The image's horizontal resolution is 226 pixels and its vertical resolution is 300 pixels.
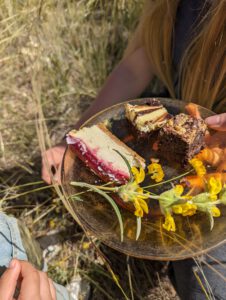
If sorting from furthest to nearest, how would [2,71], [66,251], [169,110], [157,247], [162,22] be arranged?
1. [2,71]
2. [66,251]
3. [162,22]
4. [169,110]
5. [157,247]

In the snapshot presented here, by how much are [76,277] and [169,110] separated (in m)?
0.52

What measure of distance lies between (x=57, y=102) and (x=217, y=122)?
0.70 m

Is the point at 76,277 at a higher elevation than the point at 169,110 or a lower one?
lower

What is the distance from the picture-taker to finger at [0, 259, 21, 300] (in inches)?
27.0

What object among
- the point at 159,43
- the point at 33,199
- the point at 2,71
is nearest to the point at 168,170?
the point at 159,43

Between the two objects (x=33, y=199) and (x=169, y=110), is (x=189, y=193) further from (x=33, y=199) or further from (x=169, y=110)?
(x=33, y=199)

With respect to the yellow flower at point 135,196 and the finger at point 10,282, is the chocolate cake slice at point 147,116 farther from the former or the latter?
the finger at point 10,282

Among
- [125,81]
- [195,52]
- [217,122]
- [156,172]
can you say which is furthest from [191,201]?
[125,81]

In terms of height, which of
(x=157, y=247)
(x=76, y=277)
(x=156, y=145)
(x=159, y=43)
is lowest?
(x=76, y=277)

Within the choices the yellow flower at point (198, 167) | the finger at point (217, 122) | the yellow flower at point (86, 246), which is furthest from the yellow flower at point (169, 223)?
the yellow flower at point (86, 246)

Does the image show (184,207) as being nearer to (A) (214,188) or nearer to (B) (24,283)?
(A) (214,188)

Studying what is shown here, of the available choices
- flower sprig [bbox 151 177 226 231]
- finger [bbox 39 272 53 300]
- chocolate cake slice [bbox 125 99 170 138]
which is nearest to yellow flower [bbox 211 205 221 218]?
flower sprig [bbox 151 177 226 231]

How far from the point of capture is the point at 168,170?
812 mm

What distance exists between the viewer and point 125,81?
1.18 m
